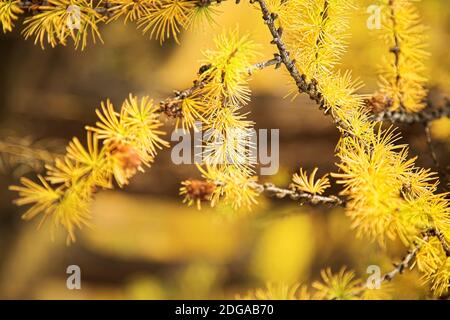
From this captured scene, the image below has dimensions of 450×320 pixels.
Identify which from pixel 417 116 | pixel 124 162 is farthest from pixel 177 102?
pixel 417 116

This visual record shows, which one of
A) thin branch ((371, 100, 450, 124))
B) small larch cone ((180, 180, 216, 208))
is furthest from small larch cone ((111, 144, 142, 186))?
thin branch ((371, 100, 450, 124))

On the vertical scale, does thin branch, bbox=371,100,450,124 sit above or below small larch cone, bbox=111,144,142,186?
above

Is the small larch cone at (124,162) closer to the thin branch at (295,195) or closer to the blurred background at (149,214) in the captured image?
the thin branch at (295,195)

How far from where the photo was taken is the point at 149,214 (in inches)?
44.1

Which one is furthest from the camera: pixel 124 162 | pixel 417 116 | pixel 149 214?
pixel 149 214

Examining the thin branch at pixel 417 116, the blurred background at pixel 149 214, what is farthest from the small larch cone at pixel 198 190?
the blurred background at pixel 149 214

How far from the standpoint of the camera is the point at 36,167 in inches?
37.7

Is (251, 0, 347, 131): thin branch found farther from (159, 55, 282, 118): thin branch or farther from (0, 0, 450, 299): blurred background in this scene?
(0, 0, 450, 299): blurred background

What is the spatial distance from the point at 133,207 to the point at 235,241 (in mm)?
225

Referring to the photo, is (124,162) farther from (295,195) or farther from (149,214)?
(149,214)

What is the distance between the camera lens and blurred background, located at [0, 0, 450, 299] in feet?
3.43
